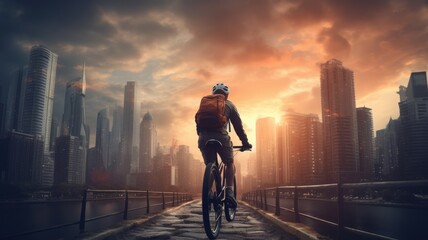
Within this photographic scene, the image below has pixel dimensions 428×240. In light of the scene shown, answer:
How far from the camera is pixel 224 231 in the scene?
23.9 feet

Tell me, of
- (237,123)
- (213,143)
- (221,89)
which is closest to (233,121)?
(237,123)

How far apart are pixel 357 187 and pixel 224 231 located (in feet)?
11.1

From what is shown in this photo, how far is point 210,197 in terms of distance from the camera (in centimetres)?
534

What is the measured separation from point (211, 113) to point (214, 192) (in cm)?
128

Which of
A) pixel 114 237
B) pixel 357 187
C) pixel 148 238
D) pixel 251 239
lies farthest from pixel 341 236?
pixel 114 237

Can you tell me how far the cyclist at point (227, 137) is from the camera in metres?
5.75

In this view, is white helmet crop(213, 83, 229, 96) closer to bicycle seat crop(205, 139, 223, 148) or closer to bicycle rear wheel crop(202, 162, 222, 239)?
bicycle seat crop(205, 139, 223, 148)

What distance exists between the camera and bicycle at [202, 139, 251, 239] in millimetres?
5199

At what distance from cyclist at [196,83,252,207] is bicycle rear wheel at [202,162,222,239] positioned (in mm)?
238

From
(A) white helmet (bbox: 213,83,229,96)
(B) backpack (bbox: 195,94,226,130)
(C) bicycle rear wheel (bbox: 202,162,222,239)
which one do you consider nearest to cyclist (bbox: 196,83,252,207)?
(A) white helmet (bbox: 213,83,229,96)

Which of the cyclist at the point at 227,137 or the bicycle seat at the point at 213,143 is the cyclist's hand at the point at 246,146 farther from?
the bicycle seat at the point at 213,143

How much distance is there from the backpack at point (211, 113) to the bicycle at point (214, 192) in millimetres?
274

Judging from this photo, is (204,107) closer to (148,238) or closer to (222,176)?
(222,176)

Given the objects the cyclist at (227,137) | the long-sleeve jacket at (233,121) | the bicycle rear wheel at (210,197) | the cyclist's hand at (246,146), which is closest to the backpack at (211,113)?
the cyclist at (227,137)
